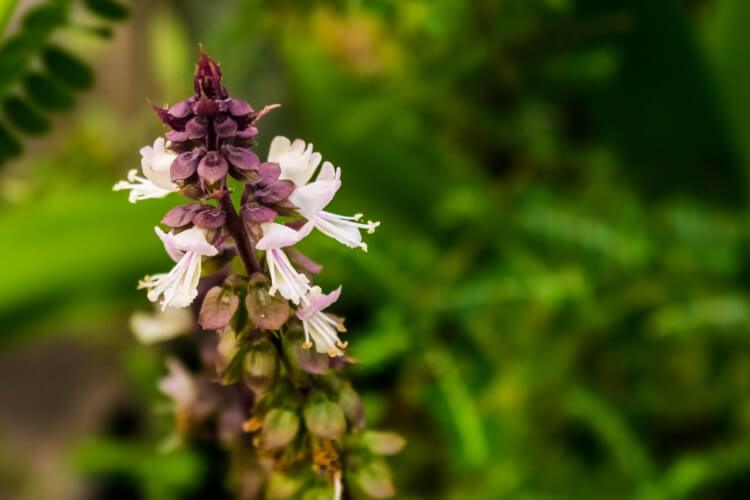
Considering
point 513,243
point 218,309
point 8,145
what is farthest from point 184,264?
point 513,243

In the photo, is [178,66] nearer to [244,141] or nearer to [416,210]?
[416,210]

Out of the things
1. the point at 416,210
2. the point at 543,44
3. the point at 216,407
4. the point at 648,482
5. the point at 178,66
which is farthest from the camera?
the point at 178,66

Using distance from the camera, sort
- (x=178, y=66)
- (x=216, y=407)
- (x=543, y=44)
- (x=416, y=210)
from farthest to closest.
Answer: (x=178, y=66) → (x=416, y=210) → (x=543, y=44) → (x=216, y=407)

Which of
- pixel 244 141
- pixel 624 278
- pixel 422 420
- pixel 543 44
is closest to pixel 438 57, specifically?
pixel 543 44

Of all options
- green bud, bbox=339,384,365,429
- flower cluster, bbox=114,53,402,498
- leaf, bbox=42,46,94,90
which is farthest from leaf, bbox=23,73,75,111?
green bud, bbox=339,384,365,429

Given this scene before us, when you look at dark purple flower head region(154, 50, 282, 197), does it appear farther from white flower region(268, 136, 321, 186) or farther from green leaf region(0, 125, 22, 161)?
green leaf region(0, 125, 22, 161)

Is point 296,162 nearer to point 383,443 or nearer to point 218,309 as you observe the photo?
point 218,309

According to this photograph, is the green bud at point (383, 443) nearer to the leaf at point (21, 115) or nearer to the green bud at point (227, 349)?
the green bud at point (227, 349)
